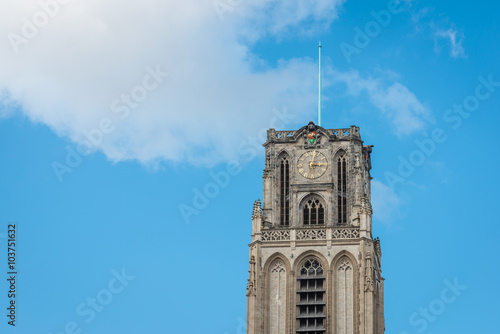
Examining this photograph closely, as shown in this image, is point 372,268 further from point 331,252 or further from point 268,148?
point 268,148

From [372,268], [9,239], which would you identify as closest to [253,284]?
[372,268]

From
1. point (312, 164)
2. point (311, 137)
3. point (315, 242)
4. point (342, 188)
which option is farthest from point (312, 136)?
point (315, 242)

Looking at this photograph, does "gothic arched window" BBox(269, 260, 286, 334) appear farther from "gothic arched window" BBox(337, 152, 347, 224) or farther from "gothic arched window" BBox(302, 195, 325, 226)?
"gothic arched window" BBox(337, 152, 347, 224)

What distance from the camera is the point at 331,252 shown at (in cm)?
14588

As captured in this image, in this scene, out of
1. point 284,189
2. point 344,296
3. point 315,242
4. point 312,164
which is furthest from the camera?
point 284,189

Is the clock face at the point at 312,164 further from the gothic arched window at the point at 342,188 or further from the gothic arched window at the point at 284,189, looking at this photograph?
the gothic arched window at the point at 342,188

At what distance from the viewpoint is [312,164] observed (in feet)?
499

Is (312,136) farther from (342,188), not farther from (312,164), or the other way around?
(342,188)

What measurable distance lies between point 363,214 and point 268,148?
14.0m

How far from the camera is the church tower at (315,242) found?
472ft

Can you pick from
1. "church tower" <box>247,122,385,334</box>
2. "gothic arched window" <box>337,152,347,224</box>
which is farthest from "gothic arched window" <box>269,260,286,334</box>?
"gothic arched window" <box>337,152,347,224</box>

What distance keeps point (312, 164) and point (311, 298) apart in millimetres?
15660

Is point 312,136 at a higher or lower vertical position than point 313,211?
higher

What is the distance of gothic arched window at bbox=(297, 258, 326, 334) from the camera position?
144 metres
